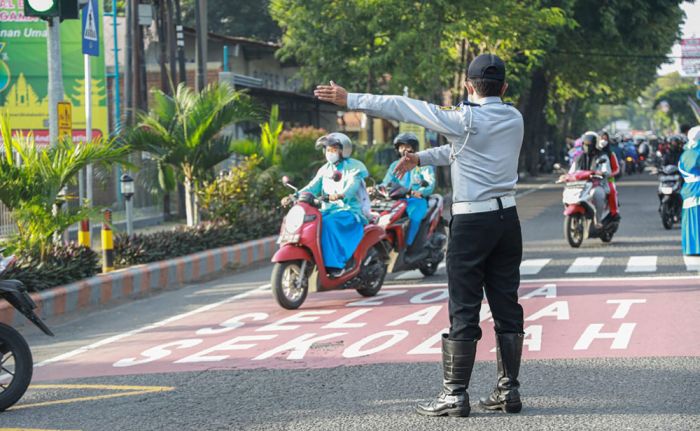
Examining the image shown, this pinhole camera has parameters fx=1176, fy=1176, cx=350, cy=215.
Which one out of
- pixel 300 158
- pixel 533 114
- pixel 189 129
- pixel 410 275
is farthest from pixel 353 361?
pixel 533 114

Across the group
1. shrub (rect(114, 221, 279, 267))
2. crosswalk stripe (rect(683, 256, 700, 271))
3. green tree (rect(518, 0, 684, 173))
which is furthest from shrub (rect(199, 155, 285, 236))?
green tree (rect(518, 0, 684, 173))

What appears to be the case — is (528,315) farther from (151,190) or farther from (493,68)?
(151,190)

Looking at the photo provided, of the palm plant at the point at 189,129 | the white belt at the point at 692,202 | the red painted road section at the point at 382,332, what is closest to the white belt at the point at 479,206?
the red painted road section at the point at 382,332

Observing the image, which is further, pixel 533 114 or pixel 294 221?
pixel 533 114

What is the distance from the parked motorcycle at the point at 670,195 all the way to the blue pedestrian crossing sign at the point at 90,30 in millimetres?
10673

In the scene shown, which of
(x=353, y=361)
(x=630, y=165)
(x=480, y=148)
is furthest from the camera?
(x=630, y=165)

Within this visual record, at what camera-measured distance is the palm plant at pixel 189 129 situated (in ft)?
51.8

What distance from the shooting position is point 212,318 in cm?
1083

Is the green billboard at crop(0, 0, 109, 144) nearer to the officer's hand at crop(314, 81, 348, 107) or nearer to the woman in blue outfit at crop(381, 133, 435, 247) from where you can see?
the woman in blue outfit at crop(381, 133, 435, 247)

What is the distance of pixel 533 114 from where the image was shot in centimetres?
4944

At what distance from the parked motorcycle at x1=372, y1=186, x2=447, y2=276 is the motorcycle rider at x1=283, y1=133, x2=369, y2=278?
0.98m

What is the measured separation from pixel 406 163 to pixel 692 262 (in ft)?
28.7

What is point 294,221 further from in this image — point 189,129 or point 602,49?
point 602,49

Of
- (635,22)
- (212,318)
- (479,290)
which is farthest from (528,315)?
(635,22)
